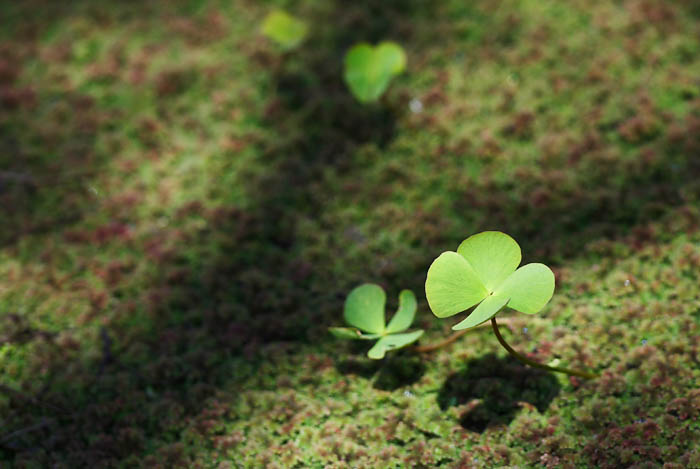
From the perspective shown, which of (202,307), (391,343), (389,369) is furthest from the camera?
(202,307)

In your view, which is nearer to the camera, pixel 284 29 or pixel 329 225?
pixel 329 225

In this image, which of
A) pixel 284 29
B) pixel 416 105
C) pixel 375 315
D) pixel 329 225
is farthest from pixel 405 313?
pixel 284 29

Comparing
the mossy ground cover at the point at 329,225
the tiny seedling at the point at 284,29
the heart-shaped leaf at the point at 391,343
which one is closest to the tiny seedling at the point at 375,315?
the heart-shaped leaf at the point at 391,343

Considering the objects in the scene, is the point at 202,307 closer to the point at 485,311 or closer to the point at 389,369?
the point at 389,369

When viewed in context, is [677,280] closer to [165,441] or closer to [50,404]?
[165,441]

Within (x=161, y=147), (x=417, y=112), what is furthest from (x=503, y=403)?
(x=161, y=147)

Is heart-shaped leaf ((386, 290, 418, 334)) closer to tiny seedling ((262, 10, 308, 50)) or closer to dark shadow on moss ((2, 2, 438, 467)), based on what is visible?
dark shadow on moss ((2, 2, 438, 467))
